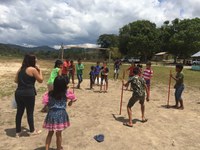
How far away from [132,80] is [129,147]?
2.15 meters

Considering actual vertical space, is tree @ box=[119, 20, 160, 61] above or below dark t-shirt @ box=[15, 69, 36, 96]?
above

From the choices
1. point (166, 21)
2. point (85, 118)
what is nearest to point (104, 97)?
point (85, 118)

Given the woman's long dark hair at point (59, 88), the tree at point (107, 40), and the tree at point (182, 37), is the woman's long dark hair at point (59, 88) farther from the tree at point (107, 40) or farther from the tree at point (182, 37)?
the tree at point (107, 40)

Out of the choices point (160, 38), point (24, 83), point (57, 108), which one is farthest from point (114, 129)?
point (160, 38)

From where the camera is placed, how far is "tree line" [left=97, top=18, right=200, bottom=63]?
217 feet

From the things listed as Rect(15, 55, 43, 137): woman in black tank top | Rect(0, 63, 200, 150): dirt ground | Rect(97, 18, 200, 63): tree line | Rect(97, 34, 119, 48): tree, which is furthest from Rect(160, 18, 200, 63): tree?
Rect(15, 55, 43, 137): woman in black tank top

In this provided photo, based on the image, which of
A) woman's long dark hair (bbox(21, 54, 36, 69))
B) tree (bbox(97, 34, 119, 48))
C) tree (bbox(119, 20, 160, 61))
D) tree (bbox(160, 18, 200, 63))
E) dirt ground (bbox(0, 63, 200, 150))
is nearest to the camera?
woman's long dark hair (bbox(21, 54, 36, 69))

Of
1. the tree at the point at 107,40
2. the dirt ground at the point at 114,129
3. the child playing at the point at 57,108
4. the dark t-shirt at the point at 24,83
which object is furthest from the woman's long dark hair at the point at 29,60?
the tree at the point at 107,40

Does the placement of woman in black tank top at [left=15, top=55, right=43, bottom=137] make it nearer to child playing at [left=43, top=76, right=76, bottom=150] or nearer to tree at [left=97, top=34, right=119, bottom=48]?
child playing at [left=43, top=76, right=76, bottom=150]

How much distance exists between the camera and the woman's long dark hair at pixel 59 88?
17.6 ft

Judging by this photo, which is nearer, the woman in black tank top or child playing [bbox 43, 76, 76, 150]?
child playing [bbox 43, 76, 76, 150]

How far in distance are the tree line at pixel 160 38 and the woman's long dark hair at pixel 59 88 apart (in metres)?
63.0

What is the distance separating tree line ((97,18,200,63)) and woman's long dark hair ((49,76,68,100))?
207 ft

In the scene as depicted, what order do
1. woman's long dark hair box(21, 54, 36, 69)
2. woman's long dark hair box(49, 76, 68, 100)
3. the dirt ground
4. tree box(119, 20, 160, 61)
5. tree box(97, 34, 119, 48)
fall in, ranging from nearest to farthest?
1. woman's long dark hair box(49, 76, 68, 100)
2. woman's long dark hair box(21, 54, 36, 69)
3. the dirt ground
4. tree box(119, 20, 160, 61)
5. tree box(97, 34, 119, 48)
